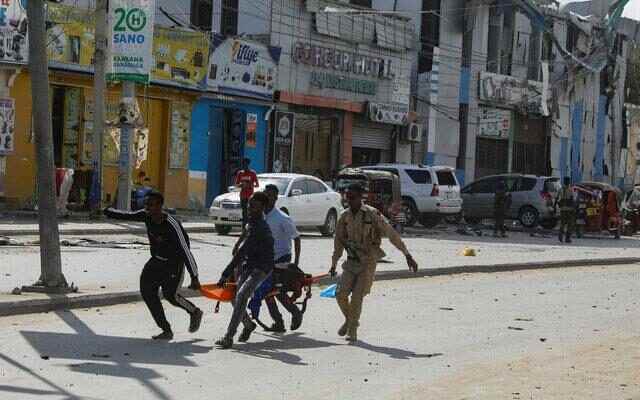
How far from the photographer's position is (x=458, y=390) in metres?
9.01

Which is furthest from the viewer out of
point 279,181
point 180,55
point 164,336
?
point 180,55

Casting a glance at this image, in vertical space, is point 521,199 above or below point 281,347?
above

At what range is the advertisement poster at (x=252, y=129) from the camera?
3825 cm

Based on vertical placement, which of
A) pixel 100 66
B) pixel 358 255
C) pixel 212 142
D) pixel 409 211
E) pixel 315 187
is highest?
pixel 100 66

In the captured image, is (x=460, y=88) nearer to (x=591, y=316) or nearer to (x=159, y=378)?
(x=591, y=316)

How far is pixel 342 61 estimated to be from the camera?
136 feet

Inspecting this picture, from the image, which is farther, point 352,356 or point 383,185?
point 383,185

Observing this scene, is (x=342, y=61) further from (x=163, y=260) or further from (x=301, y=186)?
(x=163, y=260)

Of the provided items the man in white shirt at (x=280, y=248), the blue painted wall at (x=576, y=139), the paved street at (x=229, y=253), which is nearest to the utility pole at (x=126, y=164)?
the paved street at (x=229, y=253)

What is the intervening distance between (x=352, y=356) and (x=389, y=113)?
3280 centimetres

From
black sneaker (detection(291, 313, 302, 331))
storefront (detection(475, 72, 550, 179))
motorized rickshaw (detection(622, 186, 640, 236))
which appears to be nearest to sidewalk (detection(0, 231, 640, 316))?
black sneaker (detection(291, 313, 302, 331))

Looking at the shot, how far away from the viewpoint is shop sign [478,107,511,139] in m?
49.1

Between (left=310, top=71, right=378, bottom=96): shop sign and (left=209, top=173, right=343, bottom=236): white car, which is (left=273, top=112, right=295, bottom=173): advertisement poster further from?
(left=209, top=173, right=343, bottom=236): white car

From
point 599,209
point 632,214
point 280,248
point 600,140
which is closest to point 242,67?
point 599,209
